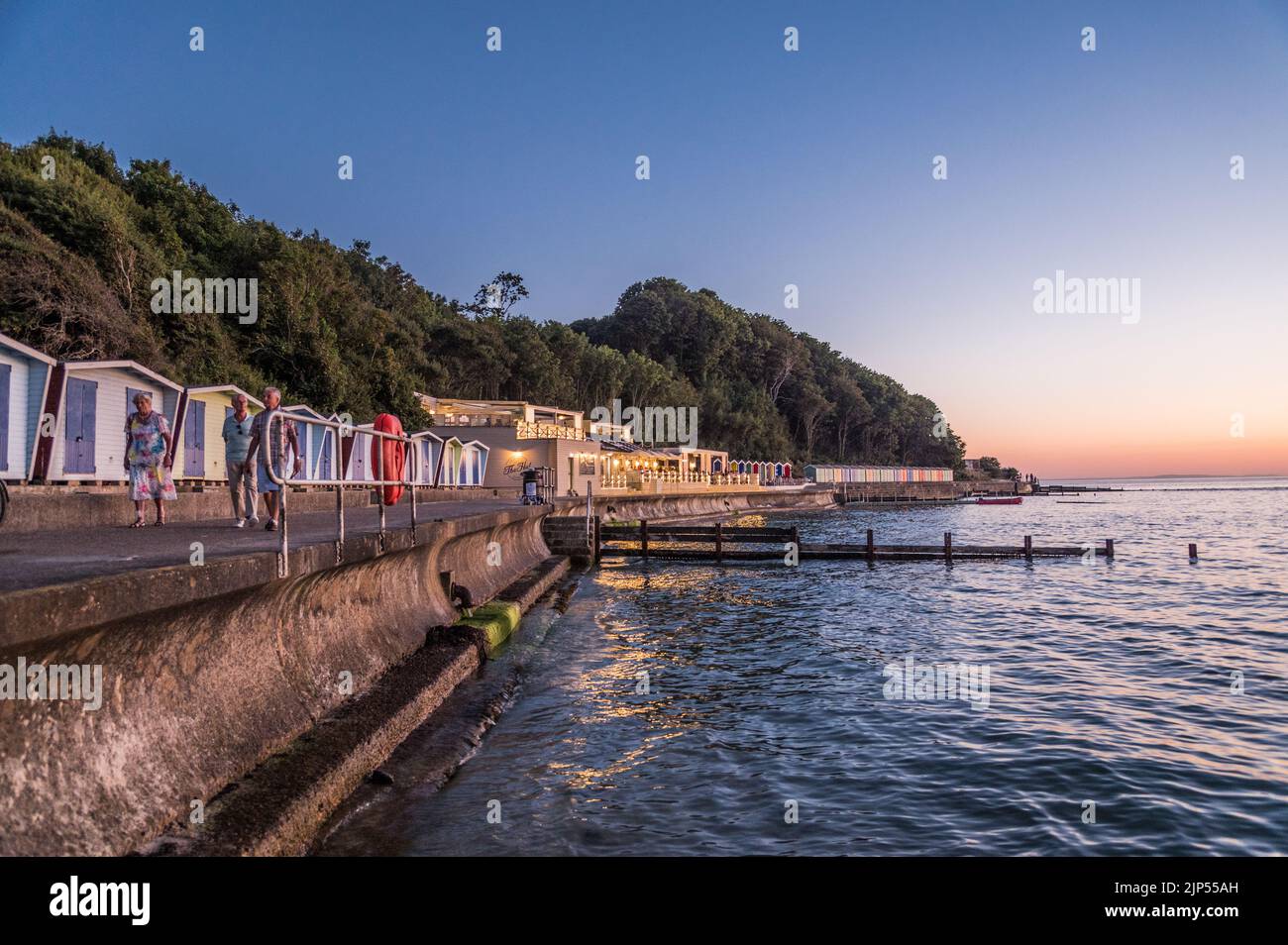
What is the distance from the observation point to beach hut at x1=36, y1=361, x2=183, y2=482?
49.3 feet

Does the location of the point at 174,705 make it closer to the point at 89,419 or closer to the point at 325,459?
the point at 89,419

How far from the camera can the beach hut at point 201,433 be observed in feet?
63.7

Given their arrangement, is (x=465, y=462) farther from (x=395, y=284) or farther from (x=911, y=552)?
(x=395, y=284)

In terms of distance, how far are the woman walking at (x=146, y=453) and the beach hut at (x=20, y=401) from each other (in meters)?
5.84

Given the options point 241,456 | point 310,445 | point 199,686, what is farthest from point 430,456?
point 199,686

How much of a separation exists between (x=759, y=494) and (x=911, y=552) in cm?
4757

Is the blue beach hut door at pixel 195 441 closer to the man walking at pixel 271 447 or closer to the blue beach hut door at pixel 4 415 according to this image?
the blue beach hut door at pixel 4 415

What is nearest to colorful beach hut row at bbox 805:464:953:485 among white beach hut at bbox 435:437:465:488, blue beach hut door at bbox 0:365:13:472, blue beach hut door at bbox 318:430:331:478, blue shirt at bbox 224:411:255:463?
white beach hut at bbox 435:437:465:488

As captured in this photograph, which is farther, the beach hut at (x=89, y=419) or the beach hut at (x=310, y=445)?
the beach hut at (x=310, y=445)

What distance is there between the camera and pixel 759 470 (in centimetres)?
10119

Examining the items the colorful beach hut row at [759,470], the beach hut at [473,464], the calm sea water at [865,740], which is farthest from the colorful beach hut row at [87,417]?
the colorful beach hut row at [759,470]

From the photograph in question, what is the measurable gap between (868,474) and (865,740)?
123 metres
